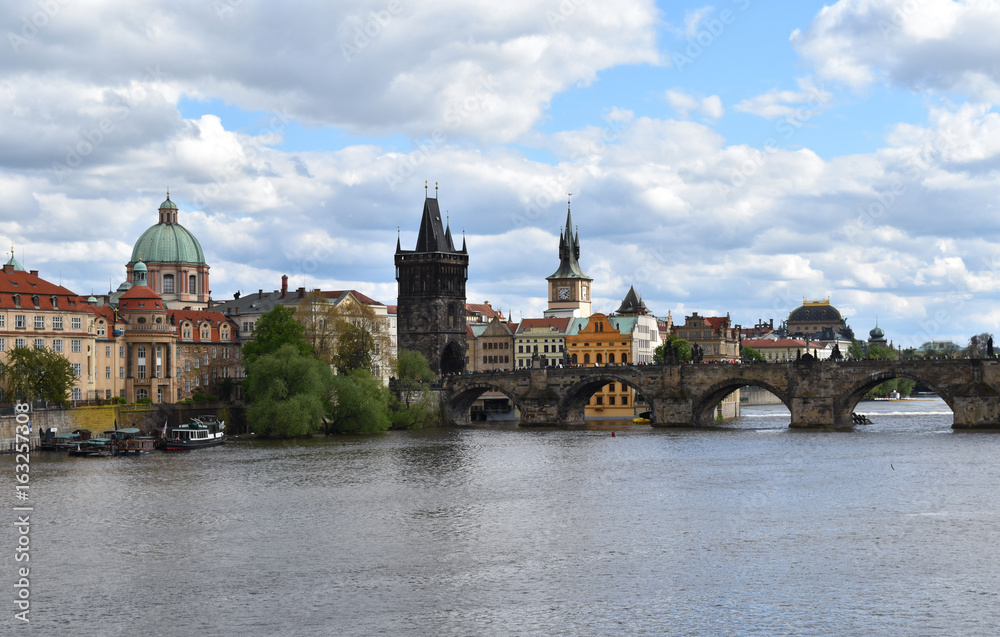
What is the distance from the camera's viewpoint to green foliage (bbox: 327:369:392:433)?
109 metres

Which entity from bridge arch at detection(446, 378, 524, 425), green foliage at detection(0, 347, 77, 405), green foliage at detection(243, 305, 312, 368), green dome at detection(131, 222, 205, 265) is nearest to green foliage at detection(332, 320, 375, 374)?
green foliage at detection(243, 305, 312, 368)

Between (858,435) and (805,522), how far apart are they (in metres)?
50.4

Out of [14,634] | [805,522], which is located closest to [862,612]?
[805,522]

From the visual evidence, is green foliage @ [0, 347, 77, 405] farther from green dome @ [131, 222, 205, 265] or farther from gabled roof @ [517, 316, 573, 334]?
gabled roof @ [517, 316, 573, 334]

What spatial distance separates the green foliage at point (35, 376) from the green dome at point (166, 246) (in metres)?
66.9

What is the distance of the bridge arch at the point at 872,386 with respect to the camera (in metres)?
109

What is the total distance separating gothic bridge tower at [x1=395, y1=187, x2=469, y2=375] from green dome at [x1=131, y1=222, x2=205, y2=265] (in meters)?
27.2

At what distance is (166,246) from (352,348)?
168 ft

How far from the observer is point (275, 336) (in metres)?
114

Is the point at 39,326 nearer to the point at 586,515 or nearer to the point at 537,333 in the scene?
the point at 586,515

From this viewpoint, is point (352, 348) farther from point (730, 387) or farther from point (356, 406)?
point (730, 387)

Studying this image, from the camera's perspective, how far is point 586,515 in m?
59.8

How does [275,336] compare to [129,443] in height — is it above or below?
above

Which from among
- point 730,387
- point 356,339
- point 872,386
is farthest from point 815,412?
point 356,339
